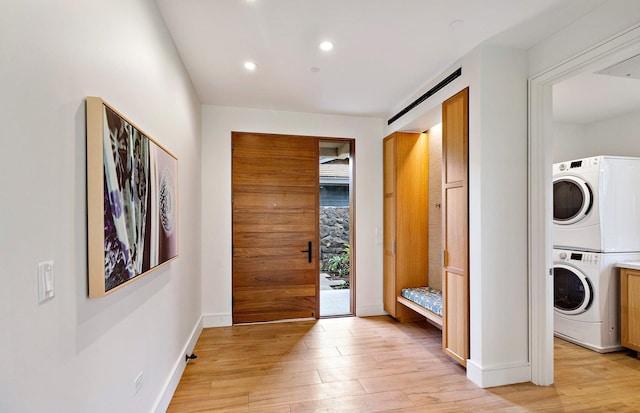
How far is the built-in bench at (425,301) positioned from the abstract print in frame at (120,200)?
252cm

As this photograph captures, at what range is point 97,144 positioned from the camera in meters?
1.17

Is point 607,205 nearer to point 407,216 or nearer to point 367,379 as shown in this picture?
point 407,216

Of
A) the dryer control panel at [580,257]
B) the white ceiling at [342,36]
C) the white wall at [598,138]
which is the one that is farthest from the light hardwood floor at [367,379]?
the white ceiling at [342,36]

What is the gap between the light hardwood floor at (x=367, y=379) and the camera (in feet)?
7.11

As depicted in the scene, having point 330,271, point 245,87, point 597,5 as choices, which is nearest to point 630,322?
point 597,5

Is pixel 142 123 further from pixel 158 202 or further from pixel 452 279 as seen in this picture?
pixel 452 279

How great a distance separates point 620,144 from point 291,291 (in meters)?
4.40

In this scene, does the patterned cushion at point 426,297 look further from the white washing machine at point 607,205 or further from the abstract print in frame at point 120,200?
the abstract print in frame at point 120,200

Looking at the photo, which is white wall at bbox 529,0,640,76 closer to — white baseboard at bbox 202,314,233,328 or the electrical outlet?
the electrical outlet

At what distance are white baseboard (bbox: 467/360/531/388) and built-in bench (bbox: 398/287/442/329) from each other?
0.58 m

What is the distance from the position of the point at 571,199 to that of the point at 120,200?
13.3 feet

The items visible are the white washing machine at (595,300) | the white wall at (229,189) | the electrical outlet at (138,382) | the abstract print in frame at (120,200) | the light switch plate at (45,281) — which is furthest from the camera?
the white wall at (229,189)

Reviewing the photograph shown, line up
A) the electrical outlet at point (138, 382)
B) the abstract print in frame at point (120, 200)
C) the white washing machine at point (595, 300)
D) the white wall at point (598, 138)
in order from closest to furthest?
the abstract print in frame at point (120, 200), the electrical outlet at point (138, 382), the white washing machine at point (595, 300), the white wall at point (598, 138)

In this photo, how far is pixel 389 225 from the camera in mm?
4062
